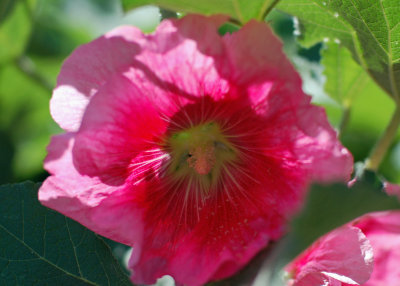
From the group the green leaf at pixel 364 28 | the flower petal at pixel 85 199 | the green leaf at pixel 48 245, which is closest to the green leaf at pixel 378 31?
the green leaf at pixel 364 28

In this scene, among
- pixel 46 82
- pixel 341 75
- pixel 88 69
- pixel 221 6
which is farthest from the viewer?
pixel 46 82

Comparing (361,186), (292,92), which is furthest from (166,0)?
(361,186)

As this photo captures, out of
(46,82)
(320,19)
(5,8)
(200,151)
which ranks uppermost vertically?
(320,19)

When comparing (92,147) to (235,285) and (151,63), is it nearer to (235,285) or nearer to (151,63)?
(151,63)

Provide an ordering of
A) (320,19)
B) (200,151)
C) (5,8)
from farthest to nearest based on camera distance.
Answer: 1. (5,8)
2. (200,151)
3. (320,19)

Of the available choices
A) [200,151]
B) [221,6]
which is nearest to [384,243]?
[200,151]

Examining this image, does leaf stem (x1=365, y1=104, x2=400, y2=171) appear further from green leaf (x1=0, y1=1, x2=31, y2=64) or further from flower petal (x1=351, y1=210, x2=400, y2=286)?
green leaf (x1=0, y1=1, x2=31, y2=64)

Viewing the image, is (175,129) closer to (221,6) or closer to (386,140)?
(221,6)
